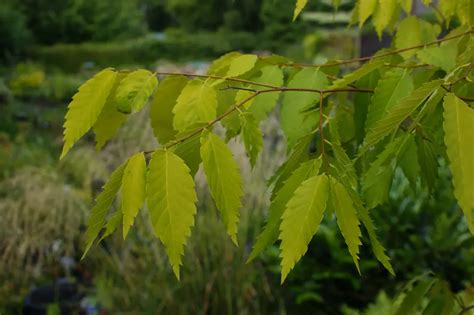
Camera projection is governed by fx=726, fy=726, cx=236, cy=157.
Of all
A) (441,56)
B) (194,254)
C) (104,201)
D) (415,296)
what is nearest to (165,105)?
(104,201)

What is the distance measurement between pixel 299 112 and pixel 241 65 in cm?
→ 8

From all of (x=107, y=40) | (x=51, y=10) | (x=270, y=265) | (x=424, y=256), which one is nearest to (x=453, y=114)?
(x=270, y=265)

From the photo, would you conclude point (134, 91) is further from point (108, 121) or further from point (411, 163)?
point (411, 163)

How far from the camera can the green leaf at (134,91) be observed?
0.67 m

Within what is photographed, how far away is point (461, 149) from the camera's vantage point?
0.52 m

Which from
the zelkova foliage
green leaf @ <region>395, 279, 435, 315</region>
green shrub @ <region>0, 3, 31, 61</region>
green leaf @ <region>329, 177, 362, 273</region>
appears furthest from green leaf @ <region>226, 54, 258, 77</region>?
green shrub @ <region>0, 3, 31, 61</region>

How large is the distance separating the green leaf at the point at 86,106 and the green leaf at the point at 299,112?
0.20 meters

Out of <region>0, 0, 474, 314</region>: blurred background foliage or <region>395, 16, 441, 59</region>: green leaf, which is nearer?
<region>395, 16, 441, 59</region>: green leaf

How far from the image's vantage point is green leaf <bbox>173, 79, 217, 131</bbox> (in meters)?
0.67

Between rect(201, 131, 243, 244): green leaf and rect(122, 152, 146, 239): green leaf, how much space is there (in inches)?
2.0

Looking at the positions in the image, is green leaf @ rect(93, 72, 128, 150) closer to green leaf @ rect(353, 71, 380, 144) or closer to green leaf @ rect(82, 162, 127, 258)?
green leaf @ rect(82, 162, 127, 258)

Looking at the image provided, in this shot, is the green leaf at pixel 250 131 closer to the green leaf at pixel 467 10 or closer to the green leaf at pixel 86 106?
the green leaf at pixel 86 106

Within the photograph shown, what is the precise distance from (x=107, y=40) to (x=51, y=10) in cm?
105

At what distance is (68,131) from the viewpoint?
0.66 meters
